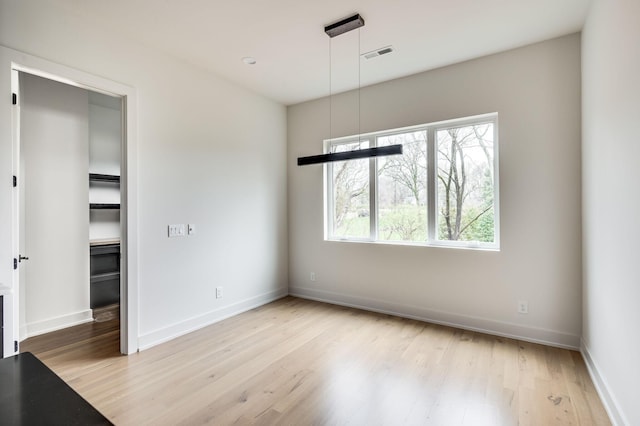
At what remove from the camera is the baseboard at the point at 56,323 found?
3.48m

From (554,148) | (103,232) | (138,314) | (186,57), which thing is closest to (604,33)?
(554,148)

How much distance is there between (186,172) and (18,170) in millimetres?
1410

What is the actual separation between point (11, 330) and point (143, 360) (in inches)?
41.4

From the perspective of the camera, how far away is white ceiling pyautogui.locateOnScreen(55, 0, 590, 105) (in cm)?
259

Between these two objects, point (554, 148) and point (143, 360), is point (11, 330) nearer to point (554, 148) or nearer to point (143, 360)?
point (143, 360)

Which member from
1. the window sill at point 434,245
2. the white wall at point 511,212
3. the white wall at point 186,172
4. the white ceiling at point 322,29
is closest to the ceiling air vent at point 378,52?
the white ceiling at point 322,29

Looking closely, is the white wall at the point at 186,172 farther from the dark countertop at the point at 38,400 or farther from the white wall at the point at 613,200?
the white wall at the point at 613,200

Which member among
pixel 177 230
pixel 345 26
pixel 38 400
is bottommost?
pixel 38 400

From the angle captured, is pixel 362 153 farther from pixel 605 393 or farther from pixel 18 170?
pixel 18 170

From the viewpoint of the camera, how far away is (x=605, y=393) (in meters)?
2.21

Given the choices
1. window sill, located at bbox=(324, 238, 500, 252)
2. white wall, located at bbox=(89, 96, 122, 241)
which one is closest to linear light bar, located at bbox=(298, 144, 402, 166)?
window sill, located at bbox=(324, 238, 500, 252)

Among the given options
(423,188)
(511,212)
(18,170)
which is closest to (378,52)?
(423,188)

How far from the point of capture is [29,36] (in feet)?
7.98

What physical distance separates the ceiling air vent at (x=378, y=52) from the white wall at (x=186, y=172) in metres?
1.82
